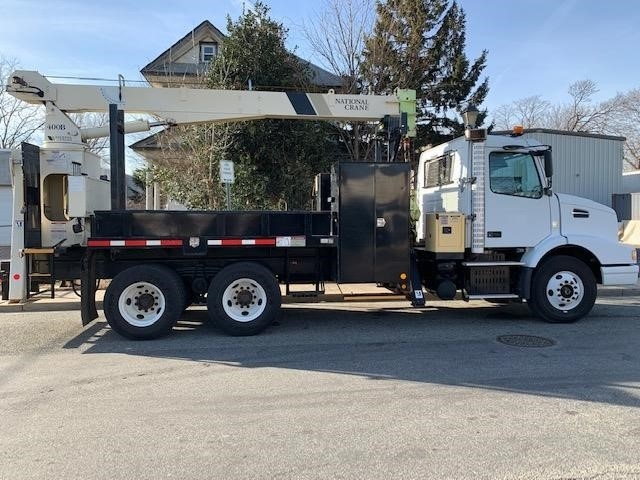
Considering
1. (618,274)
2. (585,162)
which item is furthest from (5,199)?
(585,162)

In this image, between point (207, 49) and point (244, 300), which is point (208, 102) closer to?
point (244, 300)

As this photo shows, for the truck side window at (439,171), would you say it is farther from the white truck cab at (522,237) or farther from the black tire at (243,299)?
the black tire at (243,299)

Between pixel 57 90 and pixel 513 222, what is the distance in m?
7.45

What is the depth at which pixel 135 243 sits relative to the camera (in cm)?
743

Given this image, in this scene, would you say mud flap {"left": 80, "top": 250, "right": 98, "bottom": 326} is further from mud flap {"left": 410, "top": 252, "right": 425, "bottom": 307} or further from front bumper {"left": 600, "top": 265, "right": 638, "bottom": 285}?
front bumper {"left": 600, "top": 265, "right": 638, "bottom": 285}

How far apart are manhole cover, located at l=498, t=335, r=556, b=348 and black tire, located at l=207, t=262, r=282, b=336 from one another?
10.4 feet

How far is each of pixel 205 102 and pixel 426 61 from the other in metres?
12.0

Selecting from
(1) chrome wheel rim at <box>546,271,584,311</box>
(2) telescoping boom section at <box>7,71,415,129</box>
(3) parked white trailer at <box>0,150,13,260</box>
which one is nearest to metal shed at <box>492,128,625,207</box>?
(1) chrome wheel rim at <box>546,271,584,311</box>

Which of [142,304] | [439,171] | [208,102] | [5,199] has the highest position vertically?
[208,102]

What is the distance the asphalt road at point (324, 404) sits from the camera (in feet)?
12.0

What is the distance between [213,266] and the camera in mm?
7836

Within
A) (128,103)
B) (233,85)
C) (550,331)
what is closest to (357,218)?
(550,331)

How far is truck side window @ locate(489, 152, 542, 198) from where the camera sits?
838 cm

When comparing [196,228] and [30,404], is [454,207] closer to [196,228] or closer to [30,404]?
[196,228]
